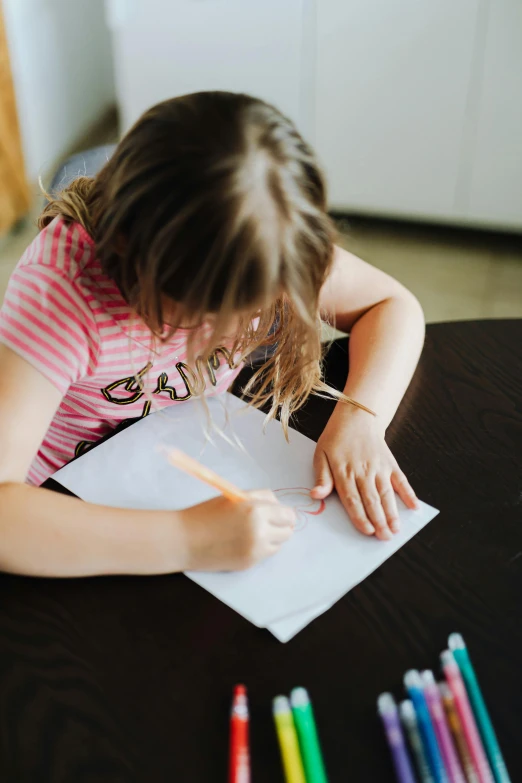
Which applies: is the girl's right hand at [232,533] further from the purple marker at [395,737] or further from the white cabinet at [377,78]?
the white cabinet at [377,78]

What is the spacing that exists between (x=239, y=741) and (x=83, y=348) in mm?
348

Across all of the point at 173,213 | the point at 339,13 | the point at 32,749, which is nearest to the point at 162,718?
the point at 32,749

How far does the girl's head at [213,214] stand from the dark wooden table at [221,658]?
0.21 m

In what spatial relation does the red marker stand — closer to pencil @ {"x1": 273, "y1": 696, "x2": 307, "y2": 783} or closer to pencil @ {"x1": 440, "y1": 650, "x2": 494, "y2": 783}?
pencil @ {"x1": 273, "y1": 696, "x2": 307, "y2": 783}

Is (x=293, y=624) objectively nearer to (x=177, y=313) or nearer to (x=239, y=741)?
(x=239, y=741)

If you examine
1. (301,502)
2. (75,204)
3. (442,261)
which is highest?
(75,204)

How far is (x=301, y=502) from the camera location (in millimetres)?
639

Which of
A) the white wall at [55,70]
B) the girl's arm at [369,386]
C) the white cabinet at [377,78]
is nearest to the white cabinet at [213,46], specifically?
the white cabinet at [377,78]

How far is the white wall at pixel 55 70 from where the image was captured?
2143 millimetres

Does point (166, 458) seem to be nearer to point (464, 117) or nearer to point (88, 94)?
point (464, 117)

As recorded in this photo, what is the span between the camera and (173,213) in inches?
20.2

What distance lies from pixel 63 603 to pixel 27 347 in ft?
0.67

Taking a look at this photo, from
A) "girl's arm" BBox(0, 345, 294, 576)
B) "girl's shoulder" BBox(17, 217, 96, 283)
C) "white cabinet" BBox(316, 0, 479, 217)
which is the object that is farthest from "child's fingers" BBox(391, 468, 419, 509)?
"white cabinet" BBox(316, 0, 479, 217)

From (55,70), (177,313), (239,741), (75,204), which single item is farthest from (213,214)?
(55,70)
